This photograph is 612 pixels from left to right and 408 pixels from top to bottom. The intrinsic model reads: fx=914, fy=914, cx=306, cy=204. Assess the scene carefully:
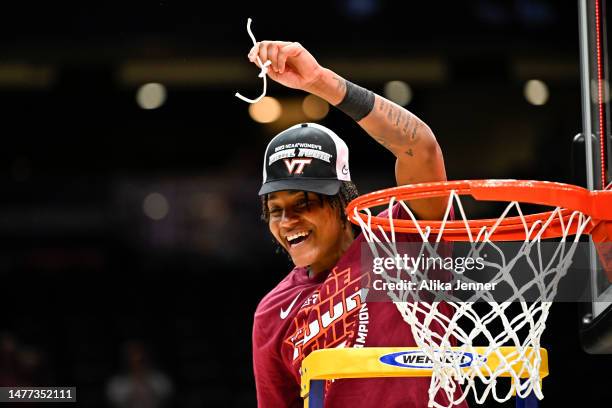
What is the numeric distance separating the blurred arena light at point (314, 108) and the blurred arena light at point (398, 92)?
1.57ft

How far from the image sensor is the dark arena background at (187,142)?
20.6 feet

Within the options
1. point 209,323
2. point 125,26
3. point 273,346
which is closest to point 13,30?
point 125,26

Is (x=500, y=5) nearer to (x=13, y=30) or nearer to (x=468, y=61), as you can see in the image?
(x=468, y=61)

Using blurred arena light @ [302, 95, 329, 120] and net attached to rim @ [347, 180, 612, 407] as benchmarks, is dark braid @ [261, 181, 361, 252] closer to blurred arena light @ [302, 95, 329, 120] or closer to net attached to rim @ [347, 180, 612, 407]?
net attached to rim @ [347, 180, 612, 407]

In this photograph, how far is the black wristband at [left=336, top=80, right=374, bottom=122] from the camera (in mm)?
2299

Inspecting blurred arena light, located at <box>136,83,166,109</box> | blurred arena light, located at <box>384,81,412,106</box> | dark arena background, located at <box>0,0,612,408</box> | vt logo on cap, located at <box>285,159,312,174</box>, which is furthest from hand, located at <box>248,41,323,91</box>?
blurred arena light, located at <box>136,83,166,109</box>

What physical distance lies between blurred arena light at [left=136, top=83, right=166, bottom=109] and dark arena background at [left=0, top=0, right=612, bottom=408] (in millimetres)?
16

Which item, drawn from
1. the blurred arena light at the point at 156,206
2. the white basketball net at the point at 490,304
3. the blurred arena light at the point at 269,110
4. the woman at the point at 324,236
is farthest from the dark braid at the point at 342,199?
the blurred arena light at the point at 269,110

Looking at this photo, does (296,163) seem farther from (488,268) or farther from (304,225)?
(488,268)

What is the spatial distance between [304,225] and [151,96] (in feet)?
16.1

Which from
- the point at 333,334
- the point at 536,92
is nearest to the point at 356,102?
the point at 333,334

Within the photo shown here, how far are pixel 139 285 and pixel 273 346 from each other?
4.29m

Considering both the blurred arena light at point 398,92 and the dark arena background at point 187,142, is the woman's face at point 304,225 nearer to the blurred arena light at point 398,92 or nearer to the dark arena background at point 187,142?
the dark arena background at point 187,142

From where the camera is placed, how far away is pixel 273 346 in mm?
2557
